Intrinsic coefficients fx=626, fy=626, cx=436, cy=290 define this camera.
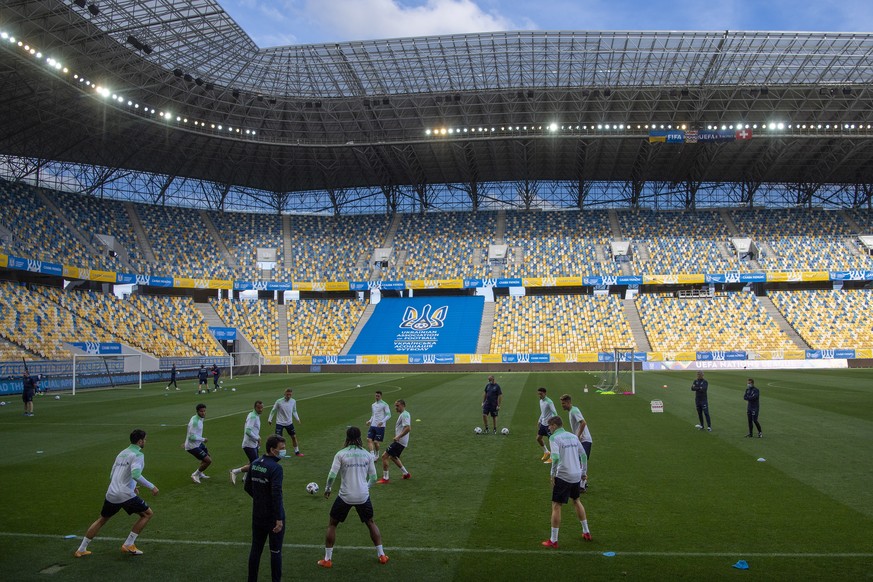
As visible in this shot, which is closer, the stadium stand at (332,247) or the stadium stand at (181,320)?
the stadium stand at (181,320)

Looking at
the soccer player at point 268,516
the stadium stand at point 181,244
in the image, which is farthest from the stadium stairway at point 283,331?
the soccer player at point 268,516

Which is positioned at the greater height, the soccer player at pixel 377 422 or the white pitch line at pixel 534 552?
the soccer player at pixel 377 422

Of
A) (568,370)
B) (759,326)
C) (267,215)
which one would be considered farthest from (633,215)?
(267,215)

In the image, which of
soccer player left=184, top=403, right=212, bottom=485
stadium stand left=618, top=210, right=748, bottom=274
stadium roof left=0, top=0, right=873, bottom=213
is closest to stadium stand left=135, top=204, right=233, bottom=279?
stadium roof left=0, top=0, right=873, bottom=213

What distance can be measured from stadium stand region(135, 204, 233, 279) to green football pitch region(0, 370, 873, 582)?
1738 inches

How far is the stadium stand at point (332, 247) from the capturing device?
2753 inches

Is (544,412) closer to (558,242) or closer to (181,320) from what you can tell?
(181,320)

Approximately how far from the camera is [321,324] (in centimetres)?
6612

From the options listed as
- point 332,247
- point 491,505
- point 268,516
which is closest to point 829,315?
point 332,247

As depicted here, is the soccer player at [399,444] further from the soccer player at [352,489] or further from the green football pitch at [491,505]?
the soccer player at [352,489]

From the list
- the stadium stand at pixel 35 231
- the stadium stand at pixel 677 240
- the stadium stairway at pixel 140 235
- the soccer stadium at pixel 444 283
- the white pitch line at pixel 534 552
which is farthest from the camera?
the stadium stand at pixel 677 240

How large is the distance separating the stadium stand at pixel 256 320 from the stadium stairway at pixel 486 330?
2020 centimetres

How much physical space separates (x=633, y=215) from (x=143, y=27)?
5371 cm

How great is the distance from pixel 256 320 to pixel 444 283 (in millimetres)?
20050
